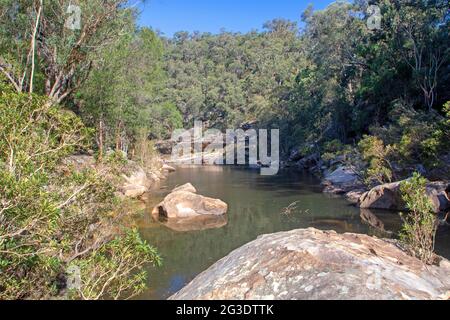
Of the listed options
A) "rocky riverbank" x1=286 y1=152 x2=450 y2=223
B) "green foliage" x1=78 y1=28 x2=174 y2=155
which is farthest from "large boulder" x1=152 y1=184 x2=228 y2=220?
"green foliage" x1=78 y1=28 x2=174 y2=155

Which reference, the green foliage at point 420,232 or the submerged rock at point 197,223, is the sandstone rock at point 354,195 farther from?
the green foliage at point 420,232

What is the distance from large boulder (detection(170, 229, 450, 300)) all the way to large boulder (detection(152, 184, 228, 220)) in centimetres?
1330

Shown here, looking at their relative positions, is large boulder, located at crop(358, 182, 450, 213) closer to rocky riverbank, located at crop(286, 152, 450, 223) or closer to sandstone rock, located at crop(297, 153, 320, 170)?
rocky riverbank, located at crop(286, 152, 450, 223)

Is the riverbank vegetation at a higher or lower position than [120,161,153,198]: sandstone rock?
higher

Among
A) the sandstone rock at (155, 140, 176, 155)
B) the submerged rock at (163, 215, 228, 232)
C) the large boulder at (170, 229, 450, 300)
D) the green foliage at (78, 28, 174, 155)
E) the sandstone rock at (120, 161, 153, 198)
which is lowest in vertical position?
the submerged rock at (163, 215, 228, 232)

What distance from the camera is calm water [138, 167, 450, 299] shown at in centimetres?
1297

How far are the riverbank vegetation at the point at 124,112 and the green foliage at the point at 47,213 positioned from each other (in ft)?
0.09

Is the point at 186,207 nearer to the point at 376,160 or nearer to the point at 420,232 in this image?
the point at 376,160

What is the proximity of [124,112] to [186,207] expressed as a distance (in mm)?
12993

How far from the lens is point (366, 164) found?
26.1 metres

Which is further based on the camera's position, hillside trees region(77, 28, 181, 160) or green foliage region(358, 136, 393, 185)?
hillside trees region(77, 28, 181, 160)

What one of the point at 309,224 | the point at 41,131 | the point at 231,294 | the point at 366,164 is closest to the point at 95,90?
the point at 309,224

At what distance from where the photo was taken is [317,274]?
Result: 17.7 ft

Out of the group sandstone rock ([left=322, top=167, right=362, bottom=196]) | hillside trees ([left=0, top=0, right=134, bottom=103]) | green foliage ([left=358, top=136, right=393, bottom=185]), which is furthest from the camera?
sandstone rock ([left=322, top=167, right=362, bottom=196])
